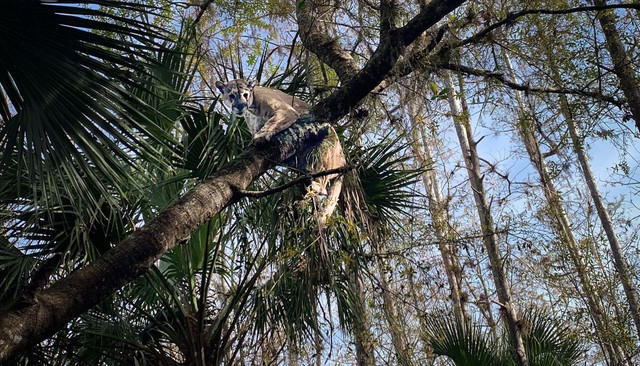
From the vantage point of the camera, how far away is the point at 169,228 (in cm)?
245

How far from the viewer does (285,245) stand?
3.87 m

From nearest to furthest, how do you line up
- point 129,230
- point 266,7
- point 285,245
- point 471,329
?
point 285,245 → point 129,230 → point 471,329 → point 266,7

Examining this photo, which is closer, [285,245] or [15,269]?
[15,269]

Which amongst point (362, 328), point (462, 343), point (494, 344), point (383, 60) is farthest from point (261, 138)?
point (494, 344)

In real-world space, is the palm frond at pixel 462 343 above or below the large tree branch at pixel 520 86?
below

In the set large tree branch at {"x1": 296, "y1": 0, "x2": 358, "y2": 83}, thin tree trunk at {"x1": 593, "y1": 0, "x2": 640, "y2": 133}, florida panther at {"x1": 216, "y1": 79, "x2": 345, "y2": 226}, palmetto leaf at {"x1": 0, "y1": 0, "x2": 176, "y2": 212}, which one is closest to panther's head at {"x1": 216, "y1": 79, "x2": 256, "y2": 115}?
florida panther at {"x1": 216, "y1": 79, "x2": 345, "y2": 226}

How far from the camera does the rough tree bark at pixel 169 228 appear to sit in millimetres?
1864

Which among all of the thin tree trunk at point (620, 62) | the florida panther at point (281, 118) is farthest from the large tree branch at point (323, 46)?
the thin tree trunk at point (620, 62)

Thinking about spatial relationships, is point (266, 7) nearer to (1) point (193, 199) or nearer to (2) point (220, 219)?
(2) point (220, 219)

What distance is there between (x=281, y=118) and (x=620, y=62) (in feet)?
8.55

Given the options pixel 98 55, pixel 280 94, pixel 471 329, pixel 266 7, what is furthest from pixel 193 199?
pixel 266 7

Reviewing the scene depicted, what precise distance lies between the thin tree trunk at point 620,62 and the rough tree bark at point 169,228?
5.46 feet

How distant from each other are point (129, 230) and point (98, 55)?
180 cm

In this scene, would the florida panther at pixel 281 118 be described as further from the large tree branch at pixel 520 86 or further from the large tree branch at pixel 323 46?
the large tree branch at pixel 520 86
